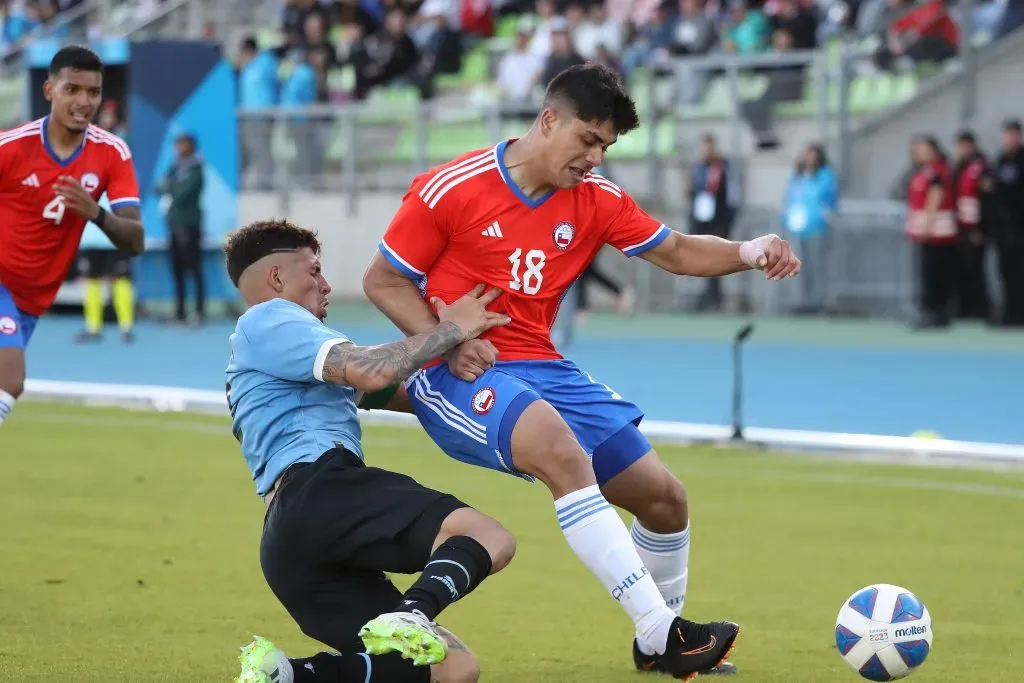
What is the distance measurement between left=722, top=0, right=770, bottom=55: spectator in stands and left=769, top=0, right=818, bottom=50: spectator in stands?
1.16 ft

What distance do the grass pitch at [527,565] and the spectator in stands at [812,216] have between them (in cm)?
1006

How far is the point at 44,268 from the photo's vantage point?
8750 millimetres

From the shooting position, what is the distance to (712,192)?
2214 centimetres

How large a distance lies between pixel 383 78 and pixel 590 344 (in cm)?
856

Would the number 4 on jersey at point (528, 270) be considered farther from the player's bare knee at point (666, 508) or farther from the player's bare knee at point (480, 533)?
the player's bare knee at point (480, 533)

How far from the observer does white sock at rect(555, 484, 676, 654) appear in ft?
17.9

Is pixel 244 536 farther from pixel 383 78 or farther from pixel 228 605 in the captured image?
pixel 383 78

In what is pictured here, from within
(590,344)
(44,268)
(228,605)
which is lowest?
(590,344)

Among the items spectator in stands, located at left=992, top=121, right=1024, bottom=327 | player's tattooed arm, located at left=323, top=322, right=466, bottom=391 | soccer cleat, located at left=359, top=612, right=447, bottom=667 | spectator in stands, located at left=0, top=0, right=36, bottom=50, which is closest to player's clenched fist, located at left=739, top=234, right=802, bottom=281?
player's tattooed arm, located at left=323, top=322, right=466, bottom=391

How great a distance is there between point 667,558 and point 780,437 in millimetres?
6191

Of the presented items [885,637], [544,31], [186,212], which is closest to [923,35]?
[544,31]

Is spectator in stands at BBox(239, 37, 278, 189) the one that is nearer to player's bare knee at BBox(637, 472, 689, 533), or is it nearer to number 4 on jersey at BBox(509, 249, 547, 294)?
number 4 on jersey at BBox(509, 249, 547, 294)

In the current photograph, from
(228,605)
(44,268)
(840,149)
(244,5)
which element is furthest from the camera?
(244,5)

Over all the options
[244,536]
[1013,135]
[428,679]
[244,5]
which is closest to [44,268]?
[244,536]
